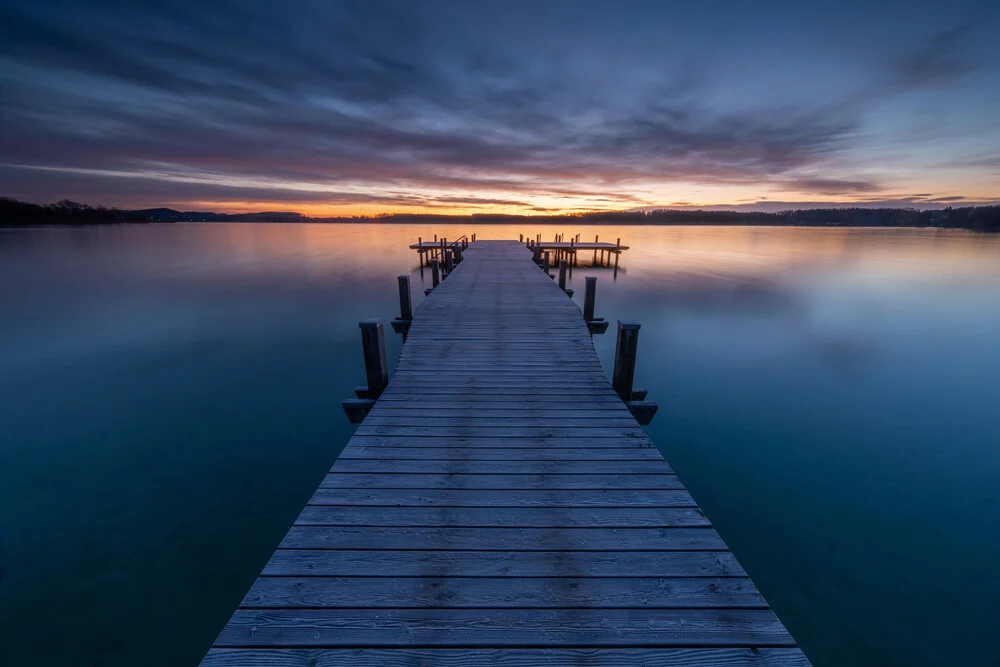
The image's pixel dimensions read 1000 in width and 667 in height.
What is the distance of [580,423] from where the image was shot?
4.83 meters

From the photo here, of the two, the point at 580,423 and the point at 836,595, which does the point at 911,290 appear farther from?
the point at 580,423

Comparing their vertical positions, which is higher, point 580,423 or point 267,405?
point 580,423

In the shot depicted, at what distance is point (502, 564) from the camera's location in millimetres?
2814

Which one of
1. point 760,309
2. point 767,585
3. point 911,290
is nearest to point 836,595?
point 767,585

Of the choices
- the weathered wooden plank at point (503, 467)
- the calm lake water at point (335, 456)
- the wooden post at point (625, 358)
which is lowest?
the calm lake water at point (335, 456)

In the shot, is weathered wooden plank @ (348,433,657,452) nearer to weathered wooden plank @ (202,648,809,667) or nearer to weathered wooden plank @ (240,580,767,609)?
weathered wooden plank @ (240,580,767,609)

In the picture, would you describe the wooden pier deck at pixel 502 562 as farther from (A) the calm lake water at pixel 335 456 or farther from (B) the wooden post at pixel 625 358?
(A) the calm lake water at pixel 335 456

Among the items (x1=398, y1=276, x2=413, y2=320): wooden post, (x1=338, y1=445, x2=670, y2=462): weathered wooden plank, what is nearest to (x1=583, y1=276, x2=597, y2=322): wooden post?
(x1=398, y1=276, x2=413, y2=320): wooden post

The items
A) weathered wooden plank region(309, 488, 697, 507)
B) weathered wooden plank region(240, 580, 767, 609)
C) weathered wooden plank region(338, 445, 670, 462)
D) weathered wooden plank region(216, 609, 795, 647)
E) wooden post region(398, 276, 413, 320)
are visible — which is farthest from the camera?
wooden post region(398, 276, 413, 320)

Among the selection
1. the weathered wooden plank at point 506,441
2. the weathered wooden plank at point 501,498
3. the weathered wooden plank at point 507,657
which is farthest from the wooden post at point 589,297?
the weathered wooden plank at point 507,657

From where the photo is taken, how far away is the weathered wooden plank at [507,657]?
7.22 feet

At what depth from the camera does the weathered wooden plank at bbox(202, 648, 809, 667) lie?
220 centimetres

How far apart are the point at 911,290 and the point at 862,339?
51.9 feet

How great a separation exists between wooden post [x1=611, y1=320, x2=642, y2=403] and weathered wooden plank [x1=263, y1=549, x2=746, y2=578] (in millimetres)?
3246
